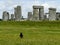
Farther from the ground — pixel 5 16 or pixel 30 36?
pixel 5 16

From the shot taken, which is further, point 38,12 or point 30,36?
point 38,12

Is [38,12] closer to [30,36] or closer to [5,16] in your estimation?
[5,16]

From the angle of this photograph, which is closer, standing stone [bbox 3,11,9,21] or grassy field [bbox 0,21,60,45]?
grassy field [bbox 0,21,60,45]

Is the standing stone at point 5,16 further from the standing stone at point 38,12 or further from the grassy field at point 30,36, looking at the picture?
the grassy field at point 30,36

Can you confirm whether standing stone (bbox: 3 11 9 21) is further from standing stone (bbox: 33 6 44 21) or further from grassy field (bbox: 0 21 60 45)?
grassy field (bbox: 0 21 60 45)

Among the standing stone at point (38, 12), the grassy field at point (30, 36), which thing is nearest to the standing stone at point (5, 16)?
the standing stone at point (38, 12)

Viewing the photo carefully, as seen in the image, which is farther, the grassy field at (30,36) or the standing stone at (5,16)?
the standing stone at (5,16)

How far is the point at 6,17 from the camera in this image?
127000mm

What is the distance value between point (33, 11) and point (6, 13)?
548 inches

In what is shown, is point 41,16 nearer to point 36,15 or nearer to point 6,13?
point 36,15

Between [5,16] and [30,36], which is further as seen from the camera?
[5,16]

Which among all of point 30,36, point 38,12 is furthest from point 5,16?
point 30,36

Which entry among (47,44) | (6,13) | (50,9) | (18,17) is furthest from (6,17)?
(47,44)

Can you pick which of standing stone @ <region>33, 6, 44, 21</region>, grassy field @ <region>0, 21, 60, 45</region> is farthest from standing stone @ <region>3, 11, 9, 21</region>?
grassy field @ <region>0, 21, 60, 45</region>
